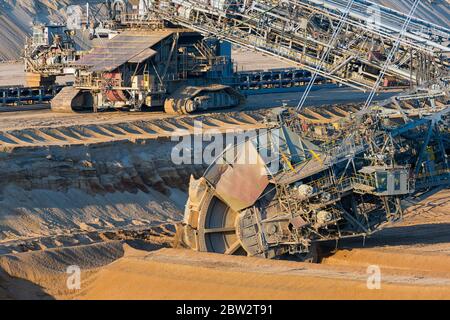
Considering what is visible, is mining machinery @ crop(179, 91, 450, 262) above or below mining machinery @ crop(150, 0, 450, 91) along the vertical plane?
below

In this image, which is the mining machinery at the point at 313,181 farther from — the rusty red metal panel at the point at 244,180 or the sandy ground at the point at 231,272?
the sandy ground at the point at 231,272

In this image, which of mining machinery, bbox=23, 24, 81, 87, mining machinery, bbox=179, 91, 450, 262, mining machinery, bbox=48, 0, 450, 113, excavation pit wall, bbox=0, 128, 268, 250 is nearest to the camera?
mining machinery, bbox=179, 91, 450, 262

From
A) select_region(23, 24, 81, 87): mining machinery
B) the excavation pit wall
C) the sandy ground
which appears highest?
select_region(23, 24, 81, 87): mining machinery

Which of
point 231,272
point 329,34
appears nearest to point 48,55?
point 329,34

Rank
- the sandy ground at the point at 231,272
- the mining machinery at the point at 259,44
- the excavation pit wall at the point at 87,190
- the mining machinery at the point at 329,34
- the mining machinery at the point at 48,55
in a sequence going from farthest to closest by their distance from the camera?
the mining machinery at the point at 48,55 < the mining machinery at the point at 259,44 < the mining machinery at the point at 329,34 < the excavation pit wall at the point at 87,190 < the sandy ground at the point at 231,272

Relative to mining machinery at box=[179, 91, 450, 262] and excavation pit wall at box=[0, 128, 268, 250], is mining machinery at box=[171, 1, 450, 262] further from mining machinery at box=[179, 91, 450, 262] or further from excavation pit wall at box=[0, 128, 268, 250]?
excavation pit wall at box=[0, 128, 268, 250]

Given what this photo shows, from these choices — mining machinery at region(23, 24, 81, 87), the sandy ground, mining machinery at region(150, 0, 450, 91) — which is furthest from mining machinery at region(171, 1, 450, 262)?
mining machinery at region(23, 24, 81, 87)

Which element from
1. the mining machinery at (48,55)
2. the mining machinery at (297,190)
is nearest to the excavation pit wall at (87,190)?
the mining machinery at (297,190)

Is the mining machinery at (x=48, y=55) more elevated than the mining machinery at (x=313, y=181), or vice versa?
the mining machinery at (x=48, y=55)

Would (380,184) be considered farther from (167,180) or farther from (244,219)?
(167,180)
